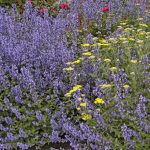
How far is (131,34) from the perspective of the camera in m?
5.66

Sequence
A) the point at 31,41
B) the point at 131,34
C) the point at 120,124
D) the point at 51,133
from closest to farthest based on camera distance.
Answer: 1. the point at 120,124
2. the point at 51,133
3. the point at 31,41
4. the point at 131,34

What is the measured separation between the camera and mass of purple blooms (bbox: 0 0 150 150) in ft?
12.0

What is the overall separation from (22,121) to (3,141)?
304 millimetres

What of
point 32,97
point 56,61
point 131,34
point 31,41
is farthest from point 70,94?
point 131,34

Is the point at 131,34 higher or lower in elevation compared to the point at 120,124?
higher

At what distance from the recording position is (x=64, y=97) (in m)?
4.29

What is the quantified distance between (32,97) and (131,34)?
205 centimetres

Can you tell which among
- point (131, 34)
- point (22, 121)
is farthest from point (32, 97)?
point (131, 34)

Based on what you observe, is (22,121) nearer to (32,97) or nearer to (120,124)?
(32,97)

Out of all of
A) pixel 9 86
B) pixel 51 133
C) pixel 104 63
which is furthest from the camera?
pixel 104 63

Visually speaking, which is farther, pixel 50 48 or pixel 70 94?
pixel 50 48

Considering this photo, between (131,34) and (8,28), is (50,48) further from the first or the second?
(131,34)

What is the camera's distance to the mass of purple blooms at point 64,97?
3.65 m

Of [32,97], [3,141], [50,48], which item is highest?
[50,48]
